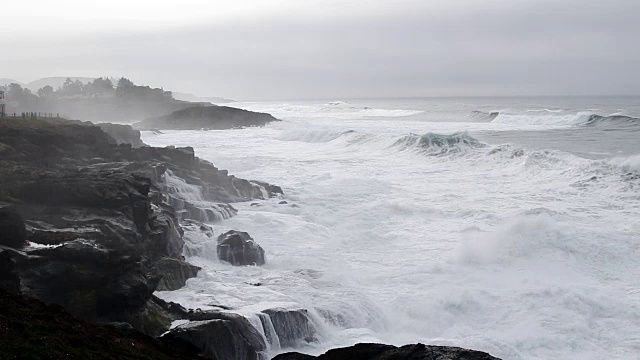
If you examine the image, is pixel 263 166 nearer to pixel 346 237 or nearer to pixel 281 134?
pixel 346 237

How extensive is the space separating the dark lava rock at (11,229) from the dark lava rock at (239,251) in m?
9.35

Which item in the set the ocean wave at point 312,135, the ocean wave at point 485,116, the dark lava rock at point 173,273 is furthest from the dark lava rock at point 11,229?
the ocean wave at point 485,116

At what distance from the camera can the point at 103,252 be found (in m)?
18.9

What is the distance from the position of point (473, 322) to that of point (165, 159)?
2511 centimetres

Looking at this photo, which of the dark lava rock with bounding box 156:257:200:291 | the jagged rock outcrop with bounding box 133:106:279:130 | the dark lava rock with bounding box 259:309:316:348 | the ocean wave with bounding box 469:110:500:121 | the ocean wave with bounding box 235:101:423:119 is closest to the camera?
the dark lava rock with bounding box 259:309:316:348

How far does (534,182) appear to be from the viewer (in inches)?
1676

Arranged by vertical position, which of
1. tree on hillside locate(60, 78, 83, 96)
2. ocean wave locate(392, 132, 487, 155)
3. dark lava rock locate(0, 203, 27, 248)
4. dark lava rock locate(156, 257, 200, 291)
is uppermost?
tree on hillside locate(60, 78, 83, 96)

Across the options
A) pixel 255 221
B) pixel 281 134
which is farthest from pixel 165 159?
pixel 281 134

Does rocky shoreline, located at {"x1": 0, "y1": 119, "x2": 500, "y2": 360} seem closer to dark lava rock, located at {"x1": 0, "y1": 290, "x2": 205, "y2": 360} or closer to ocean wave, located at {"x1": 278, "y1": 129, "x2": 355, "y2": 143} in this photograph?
dark lava rock, located at {"x1": 0, "y1": 290, "x2": 205, "y2": 360}

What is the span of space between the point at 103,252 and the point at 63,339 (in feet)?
21.9

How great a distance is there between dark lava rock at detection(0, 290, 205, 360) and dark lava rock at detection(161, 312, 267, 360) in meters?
1.68

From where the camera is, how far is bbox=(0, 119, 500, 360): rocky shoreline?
55.2 ft

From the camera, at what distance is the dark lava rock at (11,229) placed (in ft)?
58.6

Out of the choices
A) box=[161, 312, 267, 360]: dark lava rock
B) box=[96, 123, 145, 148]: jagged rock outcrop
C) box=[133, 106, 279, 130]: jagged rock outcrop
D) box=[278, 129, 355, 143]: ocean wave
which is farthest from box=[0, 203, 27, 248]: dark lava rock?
box=[133, 106, 279, 130]: jagged rock outcrop
